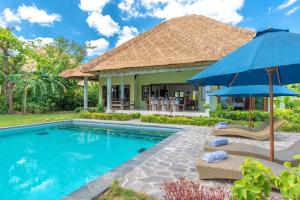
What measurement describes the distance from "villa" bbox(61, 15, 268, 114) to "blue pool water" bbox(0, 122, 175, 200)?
4.60m

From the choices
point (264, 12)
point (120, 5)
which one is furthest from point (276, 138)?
point (120, 5)

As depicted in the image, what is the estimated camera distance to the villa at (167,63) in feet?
47.4

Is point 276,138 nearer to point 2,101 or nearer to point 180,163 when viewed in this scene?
point 180,163

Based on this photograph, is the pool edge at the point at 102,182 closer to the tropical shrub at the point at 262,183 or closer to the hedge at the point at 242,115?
the tropical shrub at the point at 262,183

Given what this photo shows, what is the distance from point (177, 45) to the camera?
1702 cm

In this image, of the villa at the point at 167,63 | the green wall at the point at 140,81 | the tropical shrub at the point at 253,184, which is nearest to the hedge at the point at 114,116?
the villa at the point at 167,63

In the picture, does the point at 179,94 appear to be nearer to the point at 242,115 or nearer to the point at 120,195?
the point at 242,115

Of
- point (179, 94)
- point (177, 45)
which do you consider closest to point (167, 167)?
point (177, 45)

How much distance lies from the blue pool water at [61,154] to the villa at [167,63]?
4599 mm

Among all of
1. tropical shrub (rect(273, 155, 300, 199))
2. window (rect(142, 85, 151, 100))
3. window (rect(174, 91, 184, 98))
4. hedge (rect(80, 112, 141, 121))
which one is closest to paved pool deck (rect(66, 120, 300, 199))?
tropical shrub (rect(273, 155, 300, 199))

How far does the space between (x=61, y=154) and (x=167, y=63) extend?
8646mm

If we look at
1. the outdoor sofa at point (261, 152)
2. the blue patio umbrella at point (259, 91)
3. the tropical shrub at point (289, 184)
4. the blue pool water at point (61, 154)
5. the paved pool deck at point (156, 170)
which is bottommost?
the blue pool water at point (61, 154)

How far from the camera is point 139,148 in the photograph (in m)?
9.26

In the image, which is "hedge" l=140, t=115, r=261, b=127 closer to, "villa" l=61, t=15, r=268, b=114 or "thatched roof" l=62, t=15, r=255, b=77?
"villa" l=61, t=15, r=268, b=114
